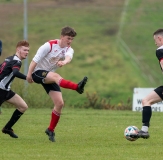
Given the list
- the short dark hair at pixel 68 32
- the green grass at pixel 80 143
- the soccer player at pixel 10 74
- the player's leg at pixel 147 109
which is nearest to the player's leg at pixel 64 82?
the soccer player at pixel 10 74

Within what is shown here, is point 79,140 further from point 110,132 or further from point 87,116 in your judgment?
point 87,116

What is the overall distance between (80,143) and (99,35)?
47.5 meters

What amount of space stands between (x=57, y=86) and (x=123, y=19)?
46873 mm

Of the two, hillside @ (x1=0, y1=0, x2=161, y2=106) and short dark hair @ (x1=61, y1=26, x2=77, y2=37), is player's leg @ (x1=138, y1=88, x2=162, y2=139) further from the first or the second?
hillside @ (x1=0, y1=0, x2=161, y2=106)

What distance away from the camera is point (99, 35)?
58.2 metres

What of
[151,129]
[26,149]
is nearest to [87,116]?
[151,129]

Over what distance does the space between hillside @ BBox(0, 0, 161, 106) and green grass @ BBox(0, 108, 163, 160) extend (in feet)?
97.4

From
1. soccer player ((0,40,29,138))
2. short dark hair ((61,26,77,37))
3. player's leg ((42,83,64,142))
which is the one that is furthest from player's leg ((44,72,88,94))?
short dark hair ((61,26,77,37))

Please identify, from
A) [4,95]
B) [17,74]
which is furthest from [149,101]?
[4,95]

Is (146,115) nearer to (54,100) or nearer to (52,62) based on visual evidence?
(54,100)

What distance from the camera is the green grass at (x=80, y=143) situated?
367 inches

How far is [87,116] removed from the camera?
1830 cm

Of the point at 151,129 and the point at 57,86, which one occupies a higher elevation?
the point at 57,86

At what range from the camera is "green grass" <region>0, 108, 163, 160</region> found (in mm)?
9328
